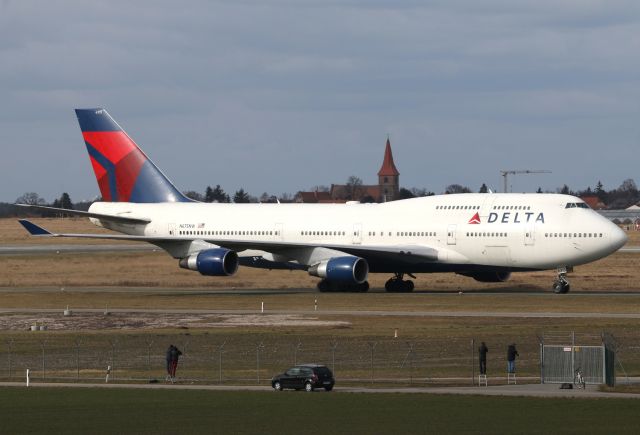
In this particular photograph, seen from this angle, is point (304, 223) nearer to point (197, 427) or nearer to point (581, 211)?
point (581, 211)

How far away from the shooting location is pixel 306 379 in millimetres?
44906

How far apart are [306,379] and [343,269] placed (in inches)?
1196

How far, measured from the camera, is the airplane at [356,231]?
73.3 m

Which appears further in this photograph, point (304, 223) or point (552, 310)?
point (304, 223)

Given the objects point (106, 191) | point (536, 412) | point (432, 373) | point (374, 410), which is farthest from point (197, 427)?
point (106, 191)

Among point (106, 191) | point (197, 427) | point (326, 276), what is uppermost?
point (106, 191)

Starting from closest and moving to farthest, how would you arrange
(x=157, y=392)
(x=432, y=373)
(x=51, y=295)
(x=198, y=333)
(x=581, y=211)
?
(x=157, y=392) < (x=432, y=373) < (x=198, y=333) < (x=581, y=211) < (x=51, y=295)

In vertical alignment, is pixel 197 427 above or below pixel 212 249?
below

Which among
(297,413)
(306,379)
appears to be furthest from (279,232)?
(297,413)

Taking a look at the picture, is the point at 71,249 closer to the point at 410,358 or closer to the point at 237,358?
the point at 237,358

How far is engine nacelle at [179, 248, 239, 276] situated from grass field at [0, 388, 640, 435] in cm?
3111

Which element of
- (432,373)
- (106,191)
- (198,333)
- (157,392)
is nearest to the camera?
(157,392)

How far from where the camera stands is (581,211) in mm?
73562

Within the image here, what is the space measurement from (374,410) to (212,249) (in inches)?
1526
